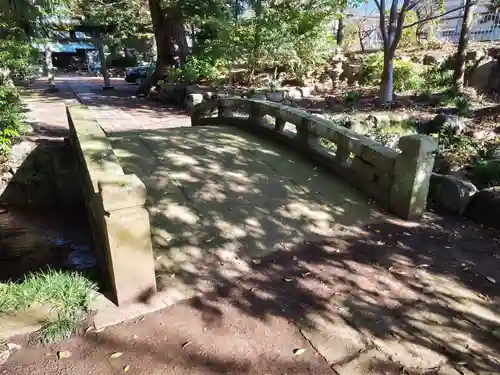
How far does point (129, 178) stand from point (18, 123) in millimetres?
5671

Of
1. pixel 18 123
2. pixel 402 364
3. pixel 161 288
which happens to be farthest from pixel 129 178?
pixel 18 123

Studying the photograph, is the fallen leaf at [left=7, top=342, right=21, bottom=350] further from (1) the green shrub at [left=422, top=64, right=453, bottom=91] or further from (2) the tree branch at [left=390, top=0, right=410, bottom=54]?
(1) the green shrub at [left=422, top=64, right=453, bottom=91]

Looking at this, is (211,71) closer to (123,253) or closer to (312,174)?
(312,174)

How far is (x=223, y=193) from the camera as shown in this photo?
14.4ft

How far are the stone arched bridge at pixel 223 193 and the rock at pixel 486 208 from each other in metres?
0.72

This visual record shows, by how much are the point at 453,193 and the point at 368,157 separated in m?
1.19

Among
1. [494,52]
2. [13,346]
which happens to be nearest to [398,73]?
[494,52]

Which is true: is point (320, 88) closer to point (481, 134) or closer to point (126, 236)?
point (481, 134)

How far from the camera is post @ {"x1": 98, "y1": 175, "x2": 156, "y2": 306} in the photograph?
2.51 m

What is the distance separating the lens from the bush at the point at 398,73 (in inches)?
497

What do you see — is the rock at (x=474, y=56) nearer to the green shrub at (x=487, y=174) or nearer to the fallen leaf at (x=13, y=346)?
the green shrub at (x=487, y=174)

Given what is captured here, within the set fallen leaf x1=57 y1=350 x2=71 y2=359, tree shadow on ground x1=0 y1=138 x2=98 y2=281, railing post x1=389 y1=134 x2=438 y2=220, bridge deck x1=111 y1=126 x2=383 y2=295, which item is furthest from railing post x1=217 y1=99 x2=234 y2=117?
fallen leaf x1=57 y1=350 x2=71 y2=359

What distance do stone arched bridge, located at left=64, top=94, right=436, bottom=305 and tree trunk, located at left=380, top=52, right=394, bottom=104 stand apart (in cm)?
526

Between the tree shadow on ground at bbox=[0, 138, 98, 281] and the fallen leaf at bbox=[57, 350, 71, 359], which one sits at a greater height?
the fallen leaf at bbox=[57, 350, 71, 359]
